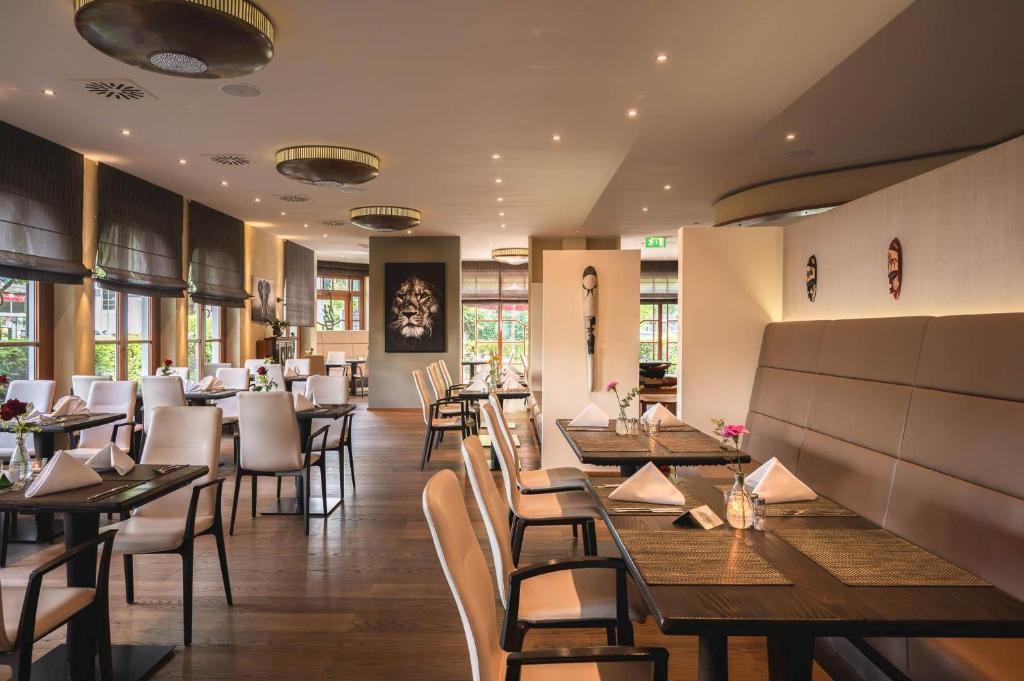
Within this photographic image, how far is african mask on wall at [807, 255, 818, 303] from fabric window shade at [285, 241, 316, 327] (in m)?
10.9

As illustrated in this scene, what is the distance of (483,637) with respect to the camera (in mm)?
1651

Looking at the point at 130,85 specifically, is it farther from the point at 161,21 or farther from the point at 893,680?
the point at 893,680

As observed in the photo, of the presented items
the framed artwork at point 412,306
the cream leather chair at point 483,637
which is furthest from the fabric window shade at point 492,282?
the cream leather chair at point 483,637

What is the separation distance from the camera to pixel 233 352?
1148 cm

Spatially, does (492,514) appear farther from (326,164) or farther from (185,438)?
(326,164)

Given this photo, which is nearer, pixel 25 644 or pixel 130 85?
pixel 25 644

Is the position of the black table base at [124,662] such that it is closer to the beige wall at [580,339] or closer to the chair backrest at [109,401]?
the chair backrest at [109,401]

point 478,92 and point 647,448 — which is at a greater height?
point 478,92

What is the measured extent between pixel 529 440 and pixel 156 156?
581 cm

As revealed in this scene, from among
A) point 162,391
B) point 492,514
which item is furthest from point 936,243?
point 162,391

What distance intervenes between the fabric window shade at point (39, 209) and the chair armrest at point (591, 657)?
638cm

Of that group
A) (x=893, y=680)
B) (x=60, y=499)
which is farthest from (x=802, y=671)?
(x=60, y=499)

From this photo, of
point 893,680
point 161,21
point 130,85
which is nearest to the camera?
point 893,680

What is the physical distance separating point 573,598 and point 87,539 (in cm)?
210
